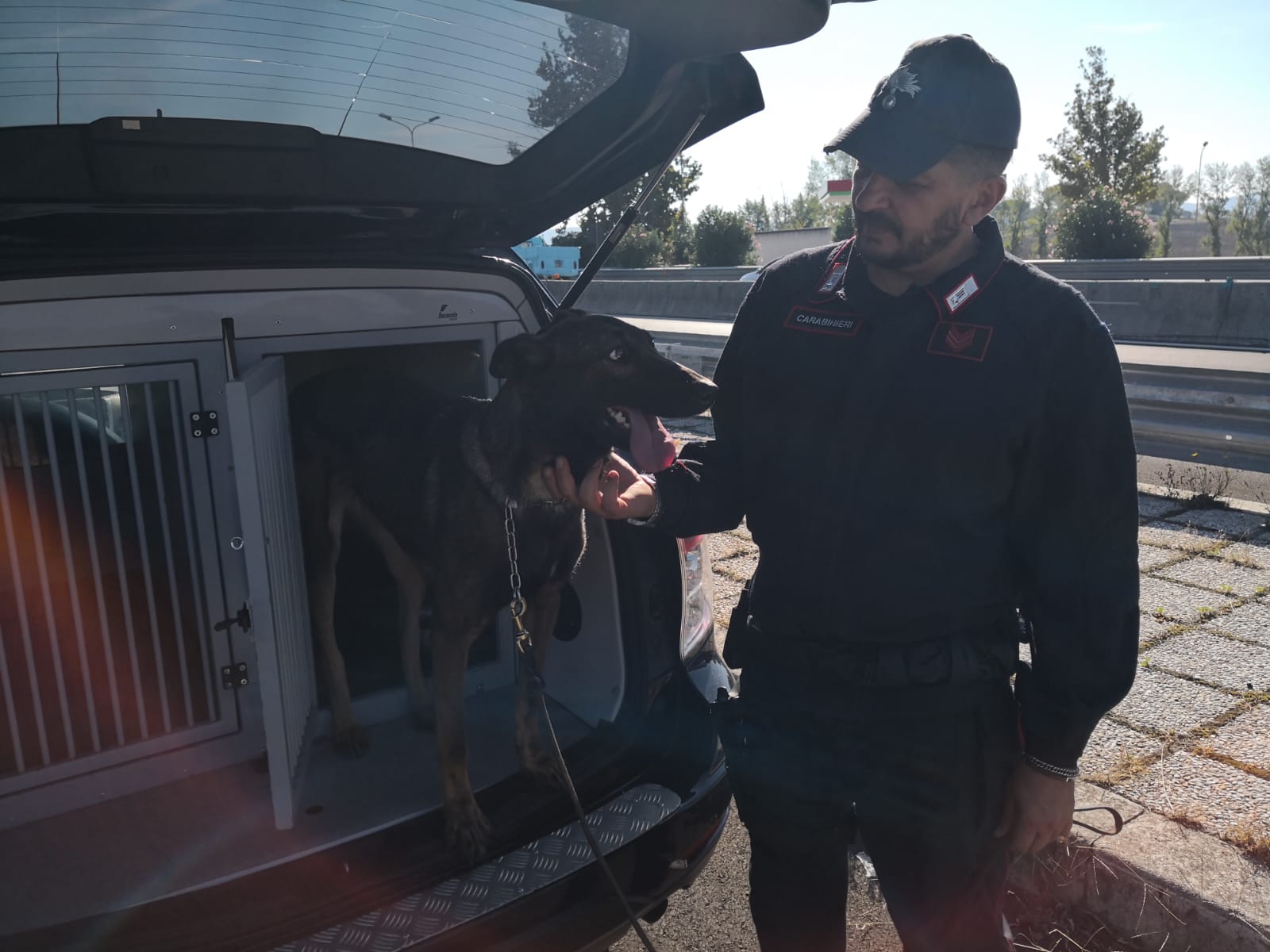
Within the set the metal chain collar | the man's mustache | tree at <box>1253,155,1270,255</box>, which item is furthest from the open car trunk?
tree at <box>1253,155,1270,255</box>

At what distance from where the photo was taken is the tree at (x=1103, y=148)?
3525 centimetres

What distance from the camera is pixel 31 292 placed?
2.45 metres

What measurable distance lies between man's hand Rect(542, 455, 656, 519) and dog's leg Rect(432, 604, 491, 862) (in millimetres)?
594

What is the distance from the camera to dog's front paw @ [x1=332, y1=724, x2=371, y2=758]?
3287 mm

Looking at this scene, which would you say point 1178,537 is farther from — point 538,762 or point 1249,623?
point 538,762

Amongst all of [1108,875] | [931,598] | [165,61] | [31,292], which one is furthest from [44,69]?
[1108,875]

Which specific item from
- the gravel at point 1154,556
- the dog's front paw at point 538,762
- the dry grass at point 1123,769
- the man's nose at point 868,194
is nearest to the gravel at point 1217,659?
the dry grass at point 1123,769

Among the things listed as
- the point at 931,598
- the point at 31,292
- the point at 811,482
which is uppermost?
the point at 31,292

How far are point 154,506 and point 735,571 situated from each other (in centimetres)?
330

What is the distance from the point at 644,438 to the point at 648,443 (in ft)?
0.11

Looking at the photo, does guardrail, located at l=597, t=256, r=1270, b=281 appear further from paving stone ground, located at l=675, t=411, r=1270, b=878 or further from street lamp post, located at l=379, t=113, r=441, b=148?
street lamp post, located at l=379, t=113, r=441, b=148

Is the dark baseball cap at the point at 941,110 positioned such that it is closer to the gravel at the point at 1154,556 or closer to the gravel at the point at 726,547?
the gravel at the point at 726,547

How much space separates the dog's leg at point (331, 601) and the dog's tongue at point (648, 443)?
118 centimetres

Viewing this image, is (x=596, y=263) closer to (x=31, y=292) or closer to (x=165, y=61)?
(x=165, y=61)
